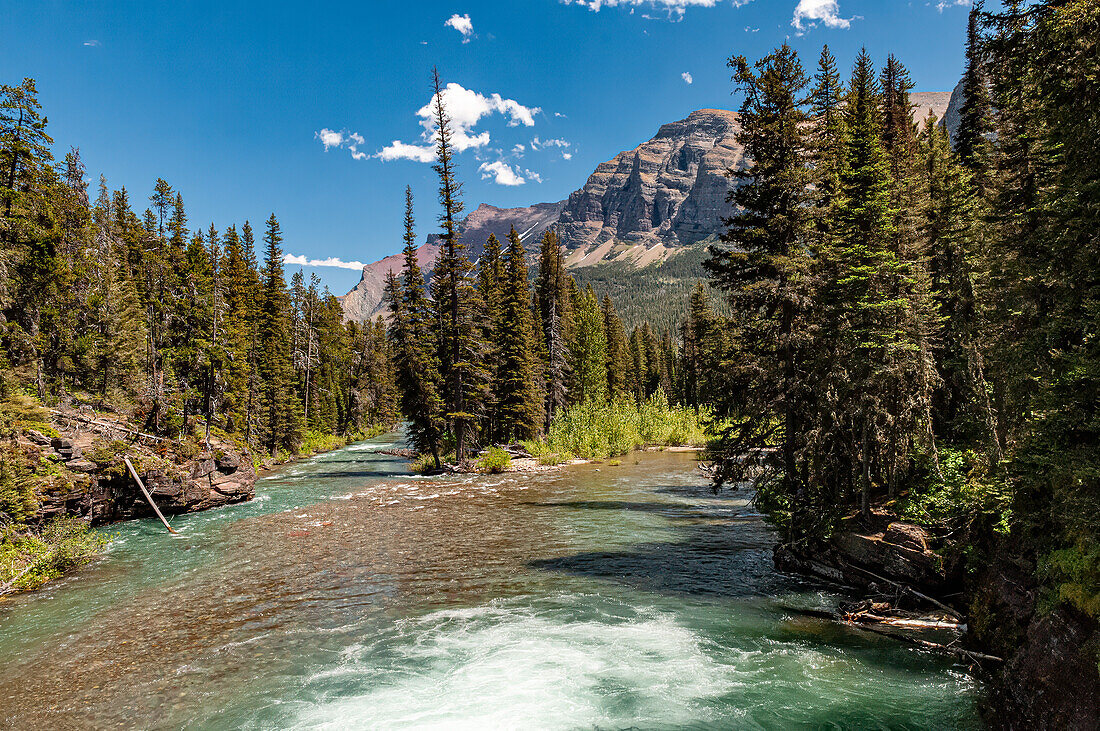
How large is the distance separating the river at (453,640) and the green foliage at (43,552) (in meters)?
0.66

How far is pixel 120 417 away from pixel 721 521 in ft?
98.7

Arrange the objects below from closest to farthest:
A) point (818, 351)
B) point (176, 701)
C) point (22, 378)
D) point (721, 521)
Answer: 1. point (176, 701)
2. point (818, 351)
3. point (721, 521)
4. point (22, 378)

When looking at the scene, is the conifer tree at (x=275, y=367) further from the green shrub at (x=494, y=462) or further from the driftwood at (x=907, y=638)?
the driftwood at (x=907, y=638)

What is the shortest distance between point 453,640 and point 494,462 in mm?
26333

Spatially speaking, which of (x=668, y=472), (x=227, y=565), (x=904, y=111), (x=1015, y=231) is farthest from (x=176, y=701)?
(x=904, y=111)

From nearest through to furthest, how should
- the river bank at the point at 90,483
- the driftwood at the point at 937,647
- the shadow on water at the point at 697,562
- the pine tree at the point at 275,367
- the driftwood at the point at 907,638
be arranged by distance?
the driftwood at the point at 937,647 < the driftwood at the point at 907,638 < the shadow on water at the point at 697,562 < the river bank at the point at 90,483 < the pine tree at the point at 275,367

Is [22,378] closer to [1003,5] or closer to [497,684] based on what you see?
[497,684]

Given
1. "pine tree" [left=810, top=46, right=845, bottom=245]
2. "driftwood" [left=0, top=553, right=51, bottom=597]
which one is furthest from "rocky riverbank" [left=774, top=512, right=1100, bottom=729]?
"driftwood" [left=0, top=553, right=51, bottom=597]

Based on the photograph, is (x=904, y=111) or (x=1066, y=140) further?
(x=904, y=111)

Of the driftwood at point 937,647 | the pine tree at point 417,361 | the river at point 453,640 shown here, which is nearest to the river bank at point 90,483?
the river at point 453,640

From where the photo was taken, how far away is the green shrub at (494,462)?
3712cm

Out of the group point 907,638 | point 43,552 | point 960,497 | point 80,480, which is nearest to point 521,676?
point 907,638

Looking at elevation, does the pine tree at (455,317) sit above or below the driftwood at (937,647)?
above

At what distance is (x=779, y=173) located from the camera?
15.5m
